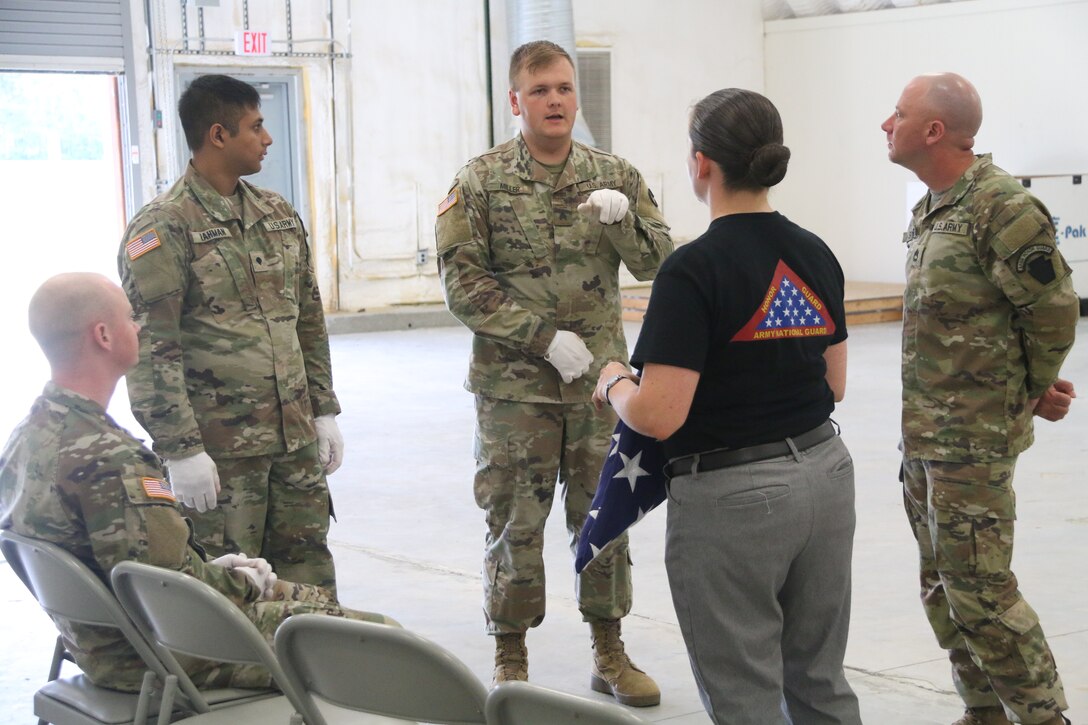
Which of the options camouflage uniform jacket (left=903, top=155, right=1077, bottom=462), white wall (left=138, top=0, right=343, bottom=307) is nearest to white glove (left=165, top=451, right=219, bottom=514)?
camouflage uniform jacket (left=903, top=155, right=1077, bottom=462)

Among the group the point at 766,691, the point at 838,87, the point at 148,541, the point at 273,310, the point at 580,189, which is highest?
the point at 838,87

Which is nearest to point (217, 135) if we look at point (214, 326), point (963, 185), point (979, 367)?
point (214, 326)

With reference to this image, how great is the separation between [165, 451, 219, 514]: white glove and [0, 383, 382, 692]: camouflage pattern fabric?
58cm

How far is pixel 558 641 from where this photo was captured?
410 cm

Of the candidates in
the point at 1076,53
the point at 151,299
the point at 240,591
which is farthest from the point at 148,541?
the point at 1076,53

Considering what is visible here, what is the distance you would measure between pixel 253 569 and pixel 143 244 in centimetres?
100

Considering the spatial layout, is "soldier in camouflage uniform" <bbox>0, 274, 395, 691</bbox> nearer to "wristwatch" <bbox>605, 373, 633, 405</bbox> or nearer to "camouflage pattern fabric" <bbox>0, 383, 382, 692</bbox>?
"camouflage pattern fabric" <bbox>0, 383, 382, 692</bbox>

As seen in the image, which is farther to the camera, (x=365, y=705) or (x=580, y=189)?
(x=580, y=189)

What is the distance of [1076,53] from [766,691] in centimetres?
1199

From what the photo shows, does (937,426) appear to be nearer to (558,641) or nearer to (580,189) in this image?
(580,189)

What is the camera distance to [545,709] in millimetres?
1729

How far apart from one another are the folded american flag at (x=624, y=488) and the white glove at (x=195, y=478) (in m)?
1.10

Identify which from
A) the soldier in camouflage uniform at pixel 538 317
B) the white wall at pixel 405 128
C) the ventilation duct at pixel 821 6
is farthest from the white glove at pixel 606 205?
the ventilation duct at pixel 821 6

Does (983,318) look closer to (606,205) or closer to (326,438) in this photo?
(606,205)
